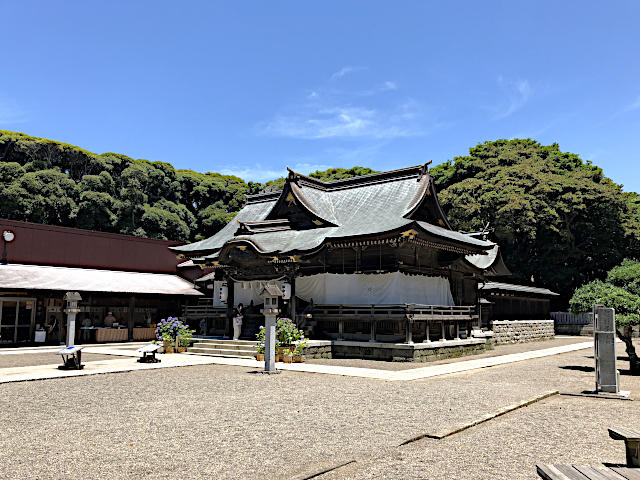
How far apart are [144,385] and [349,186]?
17663 millimetres

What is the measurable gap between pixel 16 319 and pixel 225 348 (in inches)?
515

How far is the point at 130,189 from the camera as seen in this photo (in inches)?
2156

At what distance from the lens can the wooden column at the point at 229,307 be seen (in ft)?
78.8

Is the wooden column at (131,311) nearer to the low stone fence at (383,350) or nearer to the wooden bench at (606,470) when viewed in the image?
the low stone fence at (383,350)

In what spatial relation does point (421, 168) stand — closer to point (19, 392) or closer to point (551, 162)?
point (19, 392)

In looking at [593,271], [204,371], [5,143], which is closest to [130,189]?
[5,143]

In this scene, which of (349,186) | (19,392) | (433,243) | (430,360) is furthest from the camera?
(349,186)

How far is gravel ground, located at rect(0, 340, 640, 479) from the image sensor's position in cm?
627

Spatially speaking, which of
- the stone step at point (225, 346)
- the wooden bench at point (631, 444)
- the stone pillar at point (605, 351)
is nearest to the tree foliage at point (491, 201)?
the stone step at point (225, 346)

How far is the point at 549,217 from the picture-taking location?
4434 centimetres

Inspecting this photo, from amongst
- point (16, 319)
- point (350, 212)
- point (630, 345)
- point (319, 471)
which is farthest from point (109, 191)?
point (319, 471)

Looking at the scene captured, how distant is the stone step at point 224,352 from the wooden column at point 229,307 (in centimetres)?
217

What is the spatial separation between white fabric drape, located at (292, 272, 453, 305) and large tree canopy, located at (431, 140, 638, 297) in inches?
892

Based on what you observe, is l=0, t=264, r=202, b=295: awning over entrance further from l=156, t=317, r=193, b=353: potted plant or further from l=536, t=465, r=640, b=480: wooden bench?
l=536, t=465, r=640, b=480: wooden bench
